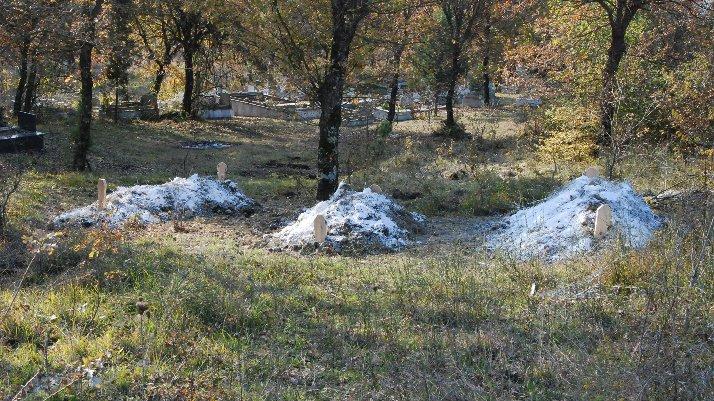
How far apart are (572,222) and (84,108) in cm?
1127

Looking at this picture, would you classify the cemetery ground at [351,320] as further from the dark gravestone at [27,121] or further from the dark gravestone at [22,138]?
the dark gravestone at [27,121]

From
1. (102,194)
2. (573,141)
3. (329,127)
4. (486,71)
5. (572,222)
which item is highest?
(486,71)

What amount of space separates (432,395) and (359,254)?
188 inches

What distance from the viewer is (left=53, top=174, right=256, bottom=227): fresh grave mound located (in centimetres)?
1034

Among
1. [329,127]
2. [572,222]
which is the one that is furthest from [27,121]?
[572,222]

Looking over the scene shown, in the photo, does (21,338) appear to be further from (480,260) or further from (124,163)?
(124,163)

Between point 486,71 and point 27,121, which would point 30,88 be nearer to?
point 27,121

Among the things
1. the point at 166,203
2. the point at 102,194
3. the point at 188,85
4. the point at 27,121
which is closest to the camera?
the point at 102,194

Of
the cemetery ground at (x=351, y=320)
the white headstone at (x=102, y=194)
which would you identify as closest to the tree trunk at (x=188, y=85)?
the white headstone at (x=102, y=194)

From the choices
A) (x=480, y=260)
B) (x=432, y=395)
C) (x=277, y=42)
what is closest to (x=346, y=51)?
(x=277, y=42)

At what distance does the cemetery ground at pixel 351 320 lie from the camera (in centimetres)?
435

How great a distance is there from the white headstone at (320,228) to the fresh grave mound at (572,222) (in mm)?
2116

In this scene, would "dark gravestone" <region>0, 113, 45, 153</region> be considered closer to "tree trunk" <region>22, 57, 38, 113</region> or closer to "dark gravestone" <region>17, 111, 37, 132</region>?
"dark gravestone" <region>17, 111, 37, 132</region>

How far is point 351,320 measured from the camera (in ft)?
18.8
